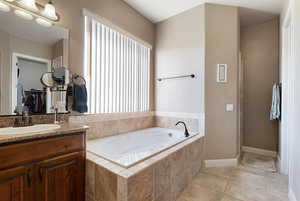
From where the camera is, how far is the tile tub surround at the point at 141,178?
3.85ft

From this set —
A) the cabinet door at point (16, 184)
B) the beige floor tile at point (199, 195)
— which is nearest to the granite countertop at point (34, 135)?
the cabinet door at point (16, 184)

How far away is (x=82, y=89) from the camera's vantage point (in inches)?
73.9

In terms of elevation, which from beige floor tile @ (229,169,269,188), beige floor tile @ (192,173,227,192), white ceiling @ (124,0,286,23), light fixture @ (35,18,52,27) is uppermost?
white ceiling @ (124,0,286,23)

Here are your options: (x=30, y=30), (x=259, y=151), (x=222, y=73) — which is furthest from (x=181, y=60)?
(x=259, y=151)

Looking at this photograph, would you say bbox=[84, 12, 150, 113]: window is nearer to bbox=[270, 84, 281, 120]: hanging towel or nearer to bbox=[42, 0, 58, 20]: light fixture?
bbox=[42, 0, 58, 20]: light fixture

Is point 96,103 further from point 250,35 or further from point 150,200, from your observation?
point 250,35

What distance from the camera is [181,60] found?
2807 mm

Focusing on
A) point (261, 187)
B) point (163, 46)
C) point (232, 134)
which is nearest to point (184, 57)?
point (163, 46)

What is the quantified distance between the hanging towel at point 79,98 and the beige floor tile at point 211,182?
178 cm

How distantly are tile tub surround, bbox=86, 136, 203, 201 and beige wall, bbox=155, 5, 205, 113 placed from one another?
3.54 ft

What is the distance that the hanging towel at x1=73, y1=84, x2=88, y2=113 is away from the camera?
6.00 feet

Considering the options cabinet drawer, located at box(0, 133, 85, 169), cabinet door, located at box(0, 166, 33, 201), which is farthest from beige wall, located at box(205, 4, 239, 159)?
cabinet door, located at box(0, 166, 33, 201)

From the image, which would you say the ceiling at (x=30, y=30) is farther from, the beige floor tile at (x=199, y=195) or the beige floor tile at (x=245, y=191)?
the beige floor tile at (x=245, y=191)

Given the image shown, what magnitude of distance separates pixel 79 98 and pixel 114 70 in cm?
80
